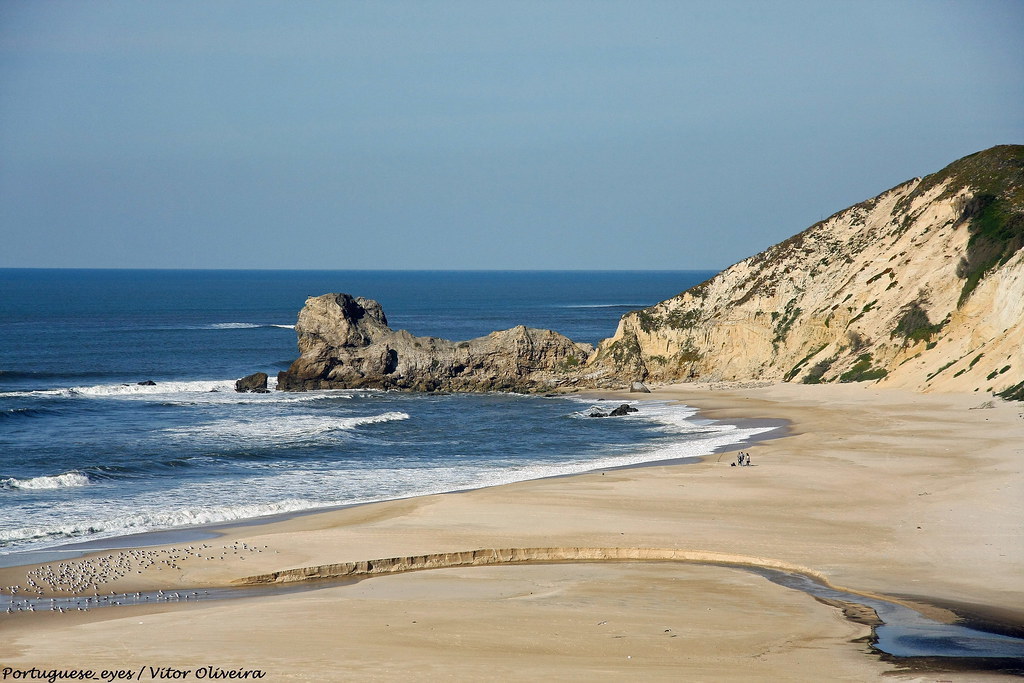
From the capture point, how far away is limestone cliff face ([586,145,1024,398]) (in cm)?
4231

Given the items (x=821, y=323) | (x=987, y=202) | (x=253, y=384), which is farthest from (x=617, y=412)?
(x=253, y=384)

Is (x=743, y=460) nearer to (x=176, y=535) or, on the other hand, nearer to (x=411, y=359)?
(x=176, y=535)

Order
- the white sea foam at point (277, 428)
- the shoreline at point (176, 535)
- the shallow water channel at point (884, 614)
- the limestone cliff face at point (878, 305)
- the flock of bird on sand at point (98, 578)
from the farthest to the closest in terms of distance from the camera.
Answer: the limestone cliff face at point (878, 305) → the white sea foam at point (277, 428) → the shoreline at point (176, 535) → the flock of bird on sand at point (98, 578) → the shallow water channel at point (884, 614)

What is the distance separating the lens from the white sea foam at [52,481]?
1139 inches

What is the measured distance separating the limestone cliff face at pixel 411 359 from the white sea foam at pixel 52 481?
1090 inches

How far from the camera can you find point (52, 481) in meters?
29.3

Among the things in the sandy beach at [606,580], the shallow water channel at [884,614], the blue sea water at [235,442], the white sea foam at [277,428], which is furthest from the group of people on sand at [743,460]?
the white sea foam at [277,428]

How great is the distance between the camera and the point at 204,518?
81.9 feet

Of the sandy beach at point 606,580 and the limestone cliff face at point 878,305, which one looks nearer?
the sandy beach at point 606,580

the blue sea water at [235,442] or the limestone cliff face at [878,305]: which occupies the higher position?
the limestone cliff face at [878,305]

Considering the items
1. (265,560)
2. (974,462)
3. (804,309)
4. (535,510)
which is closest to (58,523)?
(265,560)

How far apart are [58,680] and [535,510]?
42.4ft

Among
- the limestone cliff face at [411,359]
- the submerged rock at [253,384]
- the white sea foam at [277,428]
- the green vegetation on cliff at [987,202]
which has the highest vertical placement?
the green vegetation on cliff at [987,202]

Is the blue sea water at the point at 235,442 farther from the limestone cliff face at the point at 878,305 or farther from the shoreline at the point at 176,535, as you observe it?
the limestone cliff face at the point at 878,305
